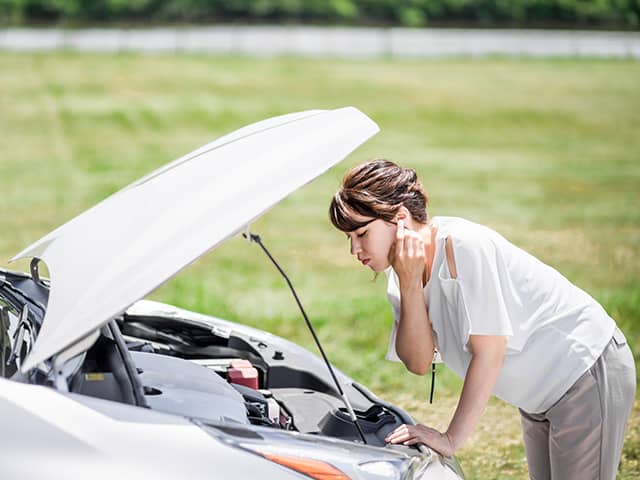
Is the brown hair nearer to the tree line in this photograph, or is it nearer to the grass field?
the grass field

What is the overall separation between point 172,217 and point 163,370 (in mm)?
667

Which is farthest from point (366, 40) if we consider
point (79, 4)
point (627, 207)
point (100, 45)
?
point (627, 207)

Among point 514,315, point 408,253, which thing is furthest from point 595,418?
point 408,253

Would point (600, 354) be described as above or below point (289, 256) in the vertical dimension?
above

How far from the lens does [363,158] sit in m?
17.0

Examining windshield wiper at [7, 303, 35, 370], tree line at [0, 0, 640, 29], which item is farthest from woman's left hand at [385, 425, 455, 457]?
tree line at [0, 0, 640, 29]

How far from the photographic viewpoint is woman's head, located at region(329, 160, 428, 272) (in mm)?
3131

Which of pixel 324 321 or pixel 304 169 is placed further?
pixel 324 321

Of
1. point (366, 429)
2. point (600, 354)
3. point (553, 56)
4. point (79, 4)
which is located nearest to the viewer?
point (600, 354)

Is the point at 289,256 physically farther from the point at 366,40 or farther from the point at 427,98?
the point at 366,40

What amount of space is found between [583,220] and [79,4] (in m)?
32.3

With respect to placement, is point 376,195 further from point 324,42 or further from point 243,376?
point 324,42

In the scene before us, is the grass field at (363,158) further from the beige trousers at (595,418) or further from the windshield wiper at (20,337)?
the beige trousers at (595,418)

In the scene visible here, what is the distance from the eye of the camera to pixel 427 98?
86.7ft
